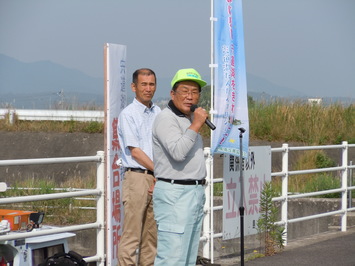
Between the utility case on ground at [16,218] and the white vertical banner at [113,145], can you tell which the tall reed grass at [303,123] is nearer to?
the white vertical banner at [113,145]

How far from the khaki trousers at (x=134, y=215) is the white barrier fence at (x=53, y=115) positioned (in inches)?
800

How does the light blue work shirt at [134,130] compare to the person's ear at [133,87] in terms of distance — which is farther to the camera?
the person's ear at [133,87]

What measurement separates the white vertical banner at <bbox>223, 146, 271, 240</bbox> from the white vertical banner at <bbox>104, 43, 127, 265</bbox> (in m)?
1.74

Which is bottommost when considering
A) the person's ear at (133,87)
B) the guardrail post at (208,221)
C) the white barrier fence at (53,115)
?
the guardrail post at (208,221)

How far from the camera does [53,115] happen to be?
30.1 meters

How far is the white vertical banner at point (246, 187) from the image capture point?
29.9 feet

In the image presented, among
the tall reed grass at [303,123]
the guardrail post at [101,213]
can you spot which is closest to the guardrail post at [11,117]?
the tall reed grass at [303,123]

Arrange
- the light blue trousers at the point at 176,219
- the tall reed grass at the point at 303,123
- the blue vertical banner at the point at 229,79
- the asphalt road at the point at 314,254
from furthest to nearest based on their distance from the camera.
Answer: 1. the tall reed grass at the point at 303,123
2. the asphalt road at the point at 314,254
3. the blue vertical banner at the point at 229,79
4. the light blue trousers at the point at 176,219

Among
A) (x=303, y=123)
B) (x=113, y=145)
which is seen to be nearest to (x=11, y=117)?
(x=303, y=123)

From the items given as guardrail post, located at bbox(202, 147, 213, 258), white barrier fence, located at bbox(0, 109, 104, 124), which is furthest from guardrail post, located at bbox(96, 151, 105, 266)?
white barrier fence, located at bbox(0, 109, 104, 124)

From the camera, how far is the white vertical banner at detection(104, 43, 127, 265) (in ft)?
24.4

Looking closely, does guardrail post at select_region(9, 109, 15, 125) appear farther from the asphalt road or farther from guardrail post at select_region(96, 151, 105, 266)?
guardrail post at select_region(96, 151, 105, 266)

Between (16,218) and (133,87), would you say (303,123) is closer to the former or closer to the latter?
(133,87)

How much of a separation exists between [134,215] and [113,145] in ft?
2.50
